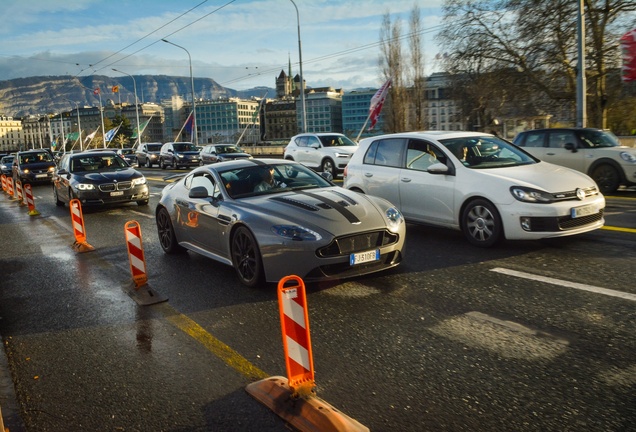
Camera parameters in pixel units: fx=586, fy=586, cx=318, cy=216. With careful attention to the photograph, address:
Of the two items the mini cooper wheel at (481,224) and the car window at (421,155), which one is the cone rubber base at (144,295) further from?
the car window at (421,155)

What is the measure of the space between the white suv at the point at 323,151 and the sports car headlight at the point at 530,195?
1480cm

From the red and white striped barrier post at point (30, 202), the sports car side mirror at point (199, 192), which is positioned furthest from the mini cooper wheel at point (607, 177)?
the red and white striped barrier post at point (30, 202)

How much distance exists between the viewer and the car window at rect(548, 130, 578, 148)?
1402 cm

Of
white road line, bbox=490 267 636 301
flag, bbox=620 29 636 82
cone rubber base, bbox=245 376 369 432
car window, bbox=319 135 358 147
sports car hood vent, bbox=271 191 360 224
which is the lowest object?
white road line, bbox=490 267 636 301

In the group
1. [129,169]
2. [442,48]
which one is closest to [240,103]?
[442,48]

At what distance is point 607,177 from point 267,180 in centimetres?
947

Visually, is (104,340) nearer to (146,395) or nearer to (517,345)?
(146,395)

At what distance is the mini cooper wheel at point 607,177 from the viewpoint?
13.3 m

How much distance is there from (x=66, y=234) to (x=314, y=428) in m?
9.77

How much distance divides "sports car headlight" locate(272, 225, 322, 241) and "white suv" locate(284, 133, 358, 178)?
16.2m

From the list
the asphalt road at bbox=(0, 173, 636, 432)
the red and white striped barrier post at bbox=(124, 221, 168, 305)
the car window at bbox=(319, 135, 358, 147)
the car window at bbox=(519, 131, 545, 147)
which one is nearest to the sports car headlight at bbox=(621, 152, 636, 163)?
the car window at bbox=(519, 131, 545, 147)

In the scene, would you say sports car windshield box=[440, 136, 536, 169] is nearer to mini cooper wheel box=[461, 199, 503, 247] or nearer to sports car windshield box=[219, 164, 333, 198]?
mini cooper wheel box=[461, 199, 503, 247]

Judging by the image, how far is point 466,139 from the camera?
876cm

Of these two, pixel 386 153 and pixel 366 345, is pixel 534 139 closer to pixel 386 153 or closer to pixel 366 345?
pixel 386 153
